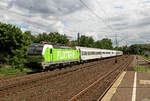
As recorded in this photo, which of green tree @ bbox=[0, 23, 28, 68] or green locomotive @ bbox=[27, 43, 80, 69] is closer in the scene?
green locomotive @ bbox=[27, 43, 80, 69]

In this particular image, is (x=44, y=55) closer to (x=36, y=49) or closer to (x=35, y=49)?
(x=36, y=49)

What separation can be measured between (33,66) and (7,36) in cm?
1223

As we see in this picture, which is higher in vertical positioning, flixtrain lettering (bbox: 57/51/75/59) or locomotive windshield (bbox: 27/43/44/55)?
locomotive windshield (bbox: 27/43/44/55)

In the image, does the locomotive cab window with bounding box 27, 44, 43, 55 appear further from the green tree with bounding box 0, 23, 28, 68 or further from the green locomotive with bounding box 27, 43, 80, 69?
the green tree with bounding box 0, 23, 28, 68

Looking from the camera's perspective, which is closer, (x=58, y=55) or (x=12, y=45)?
(x=58, y=55)

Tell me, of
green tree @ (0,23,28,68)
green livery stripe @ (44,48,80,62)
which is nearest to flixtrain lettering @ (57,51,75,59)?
green livery stripe @ (44,48,80,62)

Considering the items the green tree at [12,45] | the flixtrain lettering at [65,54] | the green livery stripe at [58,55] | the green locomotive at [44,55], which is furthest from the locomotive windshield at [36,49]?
the green tree at [12,45]

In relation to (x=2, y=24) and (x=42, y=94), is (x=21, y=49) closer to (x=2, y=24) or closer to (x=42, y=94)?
(x=2, y=24)

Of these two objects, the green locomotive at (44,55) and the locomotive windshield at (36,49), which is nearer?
the green locomotive at (44,55)

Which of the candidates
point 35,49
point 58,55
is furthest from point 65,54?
point 35,49

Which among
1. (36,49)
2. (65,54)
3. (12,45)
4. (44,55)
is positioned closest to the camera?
(44,55)

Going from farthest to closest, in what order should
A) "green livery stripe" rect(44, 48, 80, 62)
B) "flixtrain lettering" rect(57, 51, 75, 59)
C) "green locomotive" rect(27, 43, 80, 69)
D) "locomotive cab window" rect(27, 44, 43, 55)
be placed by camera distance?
"flixtrain lettering" rect(57, 51, 75, 59) → "green livery stripe" rect(44, 48, 80, 62) → "locomotive cab window" rect(27, 44, 43, 55) → "green locomotive" rect(27, 43, 80, 69)

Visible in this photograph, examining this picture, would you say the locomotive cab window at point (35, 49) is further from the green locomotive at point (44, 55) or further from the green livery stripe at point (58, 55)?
the green livery stripe at point (58, 55)

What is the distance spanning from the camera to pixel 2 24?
26219 millimetres
